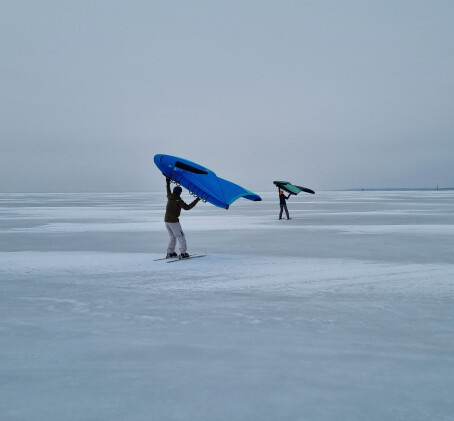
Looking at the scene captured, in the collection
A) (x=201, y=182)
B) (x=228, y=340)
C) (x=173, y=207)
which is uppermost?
(x=201, y=182)

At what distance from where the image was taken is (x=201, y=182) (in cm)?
1175

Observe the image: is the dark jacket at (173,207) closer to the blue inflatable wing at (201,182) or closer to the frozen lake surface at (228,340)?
the blue inflatable wing at (201,182)

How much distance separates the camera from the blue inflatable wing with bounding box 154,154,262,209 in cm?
1153

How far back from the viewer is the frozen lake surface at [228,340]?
11.9ft

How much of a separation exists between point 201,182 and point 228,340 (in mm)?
6950

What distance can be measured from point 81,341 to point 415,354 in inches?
129

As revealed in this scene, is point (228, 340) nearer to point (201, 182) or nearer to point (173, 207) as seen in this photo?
point (173, 207)

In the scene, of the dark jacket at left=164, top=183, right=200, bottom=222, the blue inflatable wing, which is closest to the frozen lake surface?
the dark jacket at left=164, top=183, right=200, bottom=222

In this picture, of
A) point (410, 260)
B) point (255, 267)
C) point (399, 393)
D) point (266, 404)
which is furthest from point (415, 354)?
point (410, 260)

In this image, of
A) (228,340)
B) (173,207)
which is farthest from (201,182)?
(228,340)

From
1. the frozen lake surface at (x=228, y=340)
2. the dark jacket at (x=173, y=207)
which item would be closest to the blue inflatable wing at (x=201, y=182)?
the dark jacket at (x=173, y=207)

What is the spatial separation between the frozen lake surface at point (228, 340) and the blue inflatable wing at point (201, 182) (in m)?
1.72

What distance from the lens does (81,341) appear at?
201 inches

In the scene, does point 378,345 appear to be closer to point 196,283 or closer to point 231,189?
point 196,283
